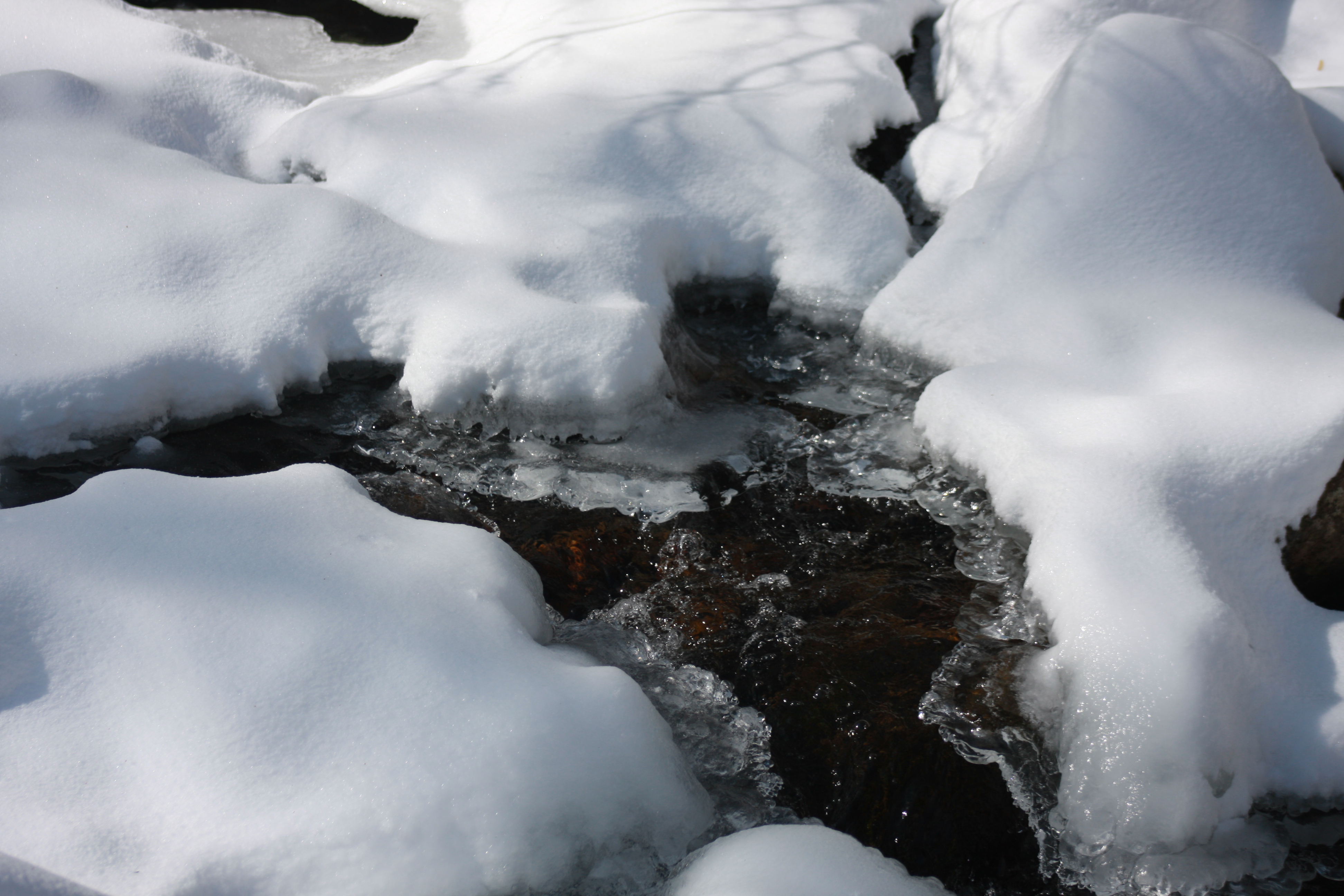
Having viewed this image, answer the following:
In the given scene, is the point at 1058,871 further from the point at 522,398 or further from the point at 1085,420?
the point at 522,398

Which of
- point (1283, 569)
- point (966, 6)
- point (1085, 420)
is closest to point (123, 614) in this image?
point (1085, 420)

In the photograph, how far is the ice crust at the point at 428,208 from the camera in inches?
116

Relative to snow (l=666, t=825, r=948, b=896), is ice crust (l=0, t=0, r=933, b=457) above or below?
above

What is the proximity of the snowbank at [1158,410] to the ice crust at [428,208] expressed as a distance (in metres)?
0.65

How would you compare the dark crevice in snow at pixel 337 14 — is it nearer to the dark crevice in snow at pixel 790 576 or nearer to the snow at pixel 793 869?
the dark crevice in snow at pixel 790 576

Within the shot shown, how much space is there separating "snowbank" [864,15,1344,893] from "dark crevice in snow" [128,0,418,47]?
3668mm

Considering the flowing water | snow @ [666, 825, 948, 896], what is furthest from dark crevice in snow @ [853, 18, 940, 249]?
snow @ [666, 825, 948, 896]

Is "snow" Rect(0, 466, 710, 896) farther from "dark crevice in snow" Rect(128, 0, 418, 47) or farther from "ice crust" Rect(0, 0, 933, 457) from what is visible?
"dark crevice in snow" Rect(128, 0, 418, 47)

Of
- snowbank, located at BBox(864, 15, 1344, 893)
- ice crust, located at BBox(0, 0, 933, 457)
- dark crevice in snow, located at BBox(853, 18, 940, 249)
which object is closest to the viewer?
snowbank, located at BBox(864, 15, 1344, 893)

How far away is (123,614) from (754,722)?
143 cm

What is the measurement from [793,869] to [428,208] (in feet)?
8.84

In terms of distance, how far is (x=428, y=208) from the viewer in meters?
3.53

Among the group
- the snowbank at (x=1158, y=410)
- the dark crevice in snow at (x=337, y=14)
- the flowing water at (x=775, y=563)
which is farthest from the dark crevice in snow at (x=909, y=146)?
the dark crevice in snow at (x=337, y=14)

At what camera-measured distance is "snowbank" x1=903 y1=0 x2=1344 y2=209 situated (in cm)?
409
